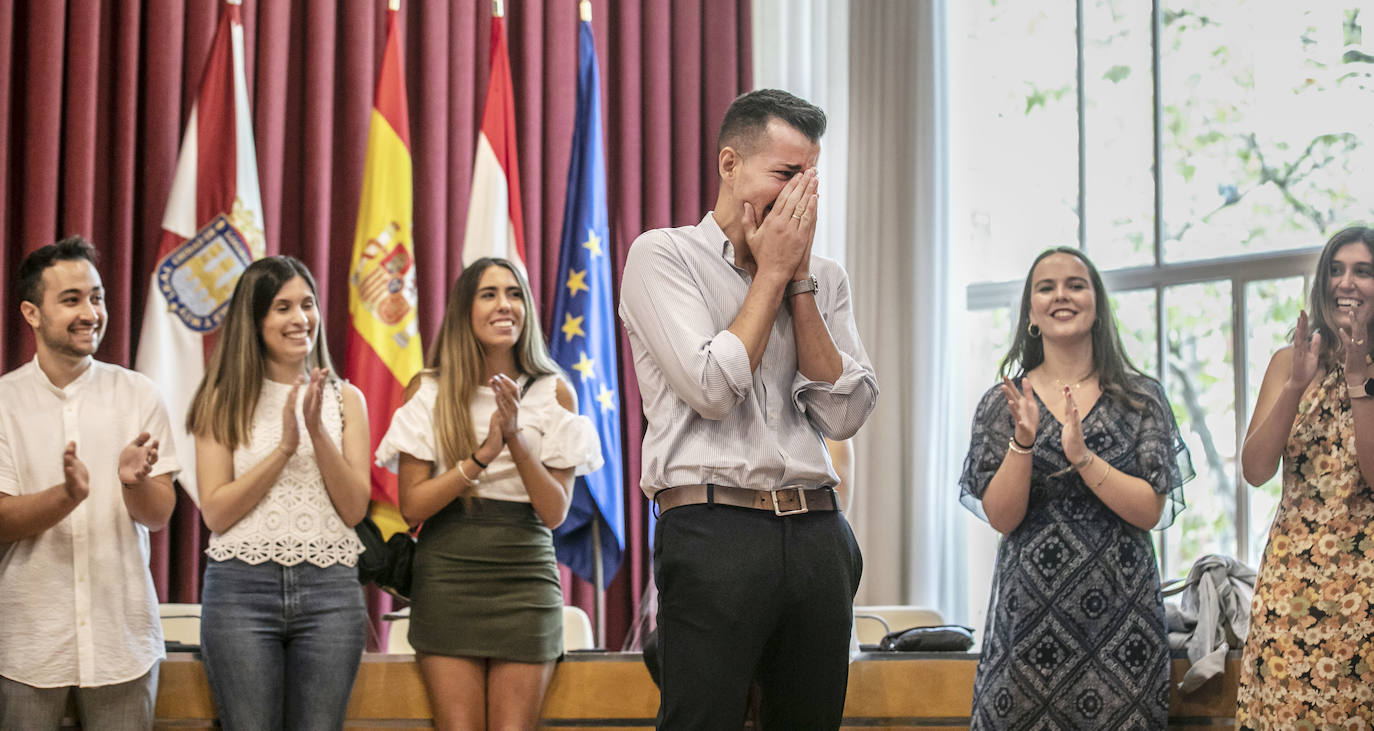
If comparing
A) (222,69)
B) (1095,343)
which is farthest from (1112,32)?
(222,69)

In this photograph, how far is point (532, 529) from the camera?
3299mm

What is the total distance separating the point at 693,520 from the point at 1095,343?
1613 millimetres

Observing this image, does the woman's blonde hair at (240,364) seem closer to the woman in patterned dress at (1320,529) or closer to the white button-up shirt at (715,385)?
the white button-up shirt at (715,385)

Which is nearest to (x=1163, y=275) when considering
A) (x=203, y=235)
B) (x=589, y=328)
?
(x=589, y=328)

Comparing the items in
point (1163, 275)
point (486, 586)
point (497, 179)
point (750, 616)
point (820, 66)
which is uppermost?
point (820, 66)

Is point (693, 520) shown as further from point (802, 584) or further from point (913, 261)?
point (913, 261)

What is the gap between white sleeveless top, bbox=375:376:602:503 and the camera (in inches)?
130

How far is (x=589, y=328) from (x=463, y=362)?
1723 millimetres

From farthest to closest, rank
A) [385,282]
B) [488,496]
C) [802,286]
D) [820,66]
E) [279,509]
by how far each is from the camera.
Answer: [820,66]
[385,282]
[488,496]
[279,509]
[802,286]

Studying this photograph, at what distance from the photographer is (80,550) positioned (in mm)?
3047

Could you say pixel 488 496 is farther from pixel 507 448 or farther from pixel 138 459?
pixel 138 459

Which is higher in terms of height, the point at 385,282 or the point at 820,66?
the point at 820,66

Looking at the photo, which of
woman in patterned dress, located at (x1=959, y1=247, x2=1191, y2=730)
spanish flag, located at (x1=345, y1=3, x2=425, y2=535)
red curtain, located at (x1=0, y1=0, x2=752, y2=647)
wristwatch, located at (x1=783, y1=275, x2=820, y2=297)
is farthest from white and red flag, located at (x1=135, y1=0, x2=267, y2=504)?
wristwatch, located at (x1=783, y1=275, x2=820, y2=297)

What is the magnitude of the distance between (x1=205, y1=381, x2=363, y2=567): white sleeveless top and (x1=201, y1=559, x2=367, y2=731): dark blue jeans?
3 centimetres
